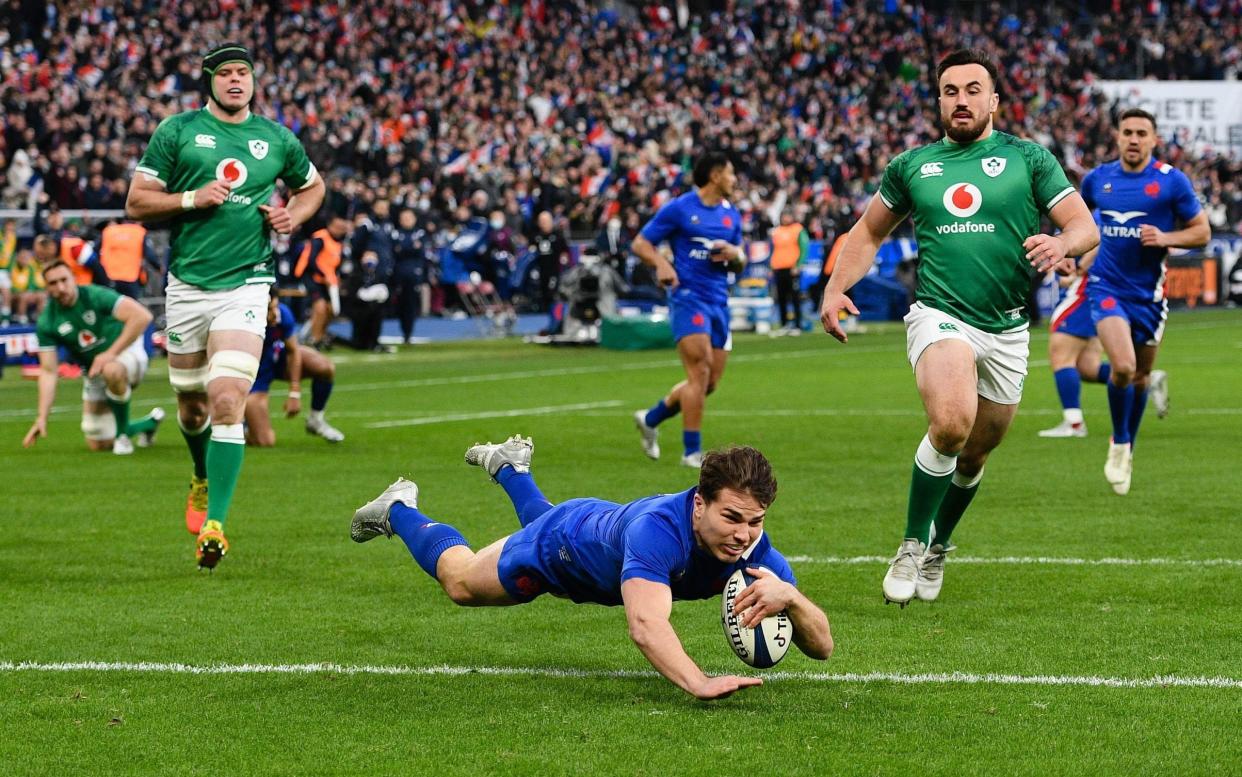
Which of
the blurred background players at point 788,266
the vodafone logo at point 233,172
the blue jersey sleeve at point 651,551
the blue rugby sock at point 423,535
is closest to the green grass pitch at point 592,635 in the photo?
the blue rugby sock at point 423,535

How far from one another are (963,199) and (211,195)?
384 cm

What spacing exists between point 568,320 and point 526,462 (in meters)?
22.5

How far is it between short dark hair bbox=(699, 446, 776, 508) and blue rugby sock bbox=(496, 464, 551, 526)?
3.96ft

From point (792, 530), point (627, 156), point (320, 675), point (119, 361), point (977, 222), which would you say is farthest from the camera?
point (627, 156)

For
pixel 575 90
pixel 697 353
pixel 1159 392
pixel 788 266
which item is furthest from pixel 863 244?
pixel 575 90

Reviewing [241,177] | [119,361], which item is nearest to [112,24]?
[119,361]

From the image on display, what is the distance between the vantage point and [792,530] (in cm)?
1012

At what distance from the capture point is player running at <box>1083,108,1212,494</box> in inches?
471

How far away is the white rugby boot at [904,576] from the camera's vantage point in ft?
24.9

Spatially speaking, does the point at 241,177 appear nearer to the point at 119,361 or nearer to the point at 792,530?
the point at 792,530

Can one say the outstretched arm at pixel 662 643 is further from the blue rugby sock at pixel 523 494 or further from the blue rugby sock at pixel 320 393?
the blue rugby sock at pixel 320 393

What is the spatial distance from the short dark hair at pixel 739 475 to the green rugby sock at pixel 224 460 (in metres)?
3.89

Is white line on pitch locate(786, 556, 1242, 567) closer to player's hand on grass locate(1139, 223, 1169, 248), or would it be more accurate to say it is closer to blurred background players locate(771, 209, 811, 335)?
player's hand on grass locate(1139, 223, 1169, 248)

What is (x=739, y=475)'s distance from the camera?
5.67 meters
